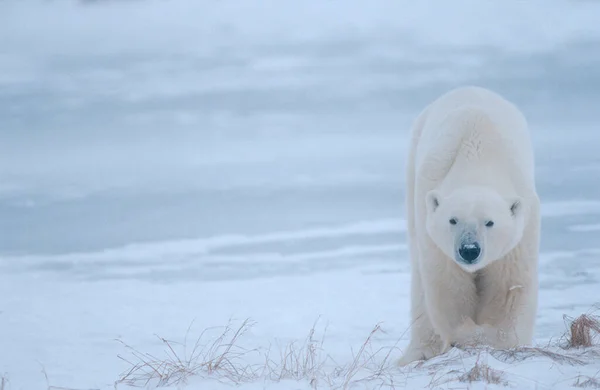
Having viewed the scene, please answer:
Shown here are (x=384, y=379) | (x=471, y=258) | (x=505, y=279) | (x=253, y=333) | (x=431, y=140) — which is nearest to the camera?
(x=384, y=379)

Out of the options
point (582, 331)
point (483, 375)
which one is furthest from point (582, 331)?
point (483, 375)

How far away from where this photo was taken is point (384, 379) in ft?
12.5

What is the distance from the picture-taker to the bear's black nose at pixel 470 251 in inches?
188

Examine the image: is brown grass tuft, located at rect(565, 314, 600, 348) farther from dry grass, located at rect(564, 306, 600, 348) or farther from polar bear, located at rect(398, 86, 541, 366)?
polar bear, located at rect(398, 86, 541, 366)

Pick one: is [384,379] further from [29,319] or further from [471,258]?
[29,319]

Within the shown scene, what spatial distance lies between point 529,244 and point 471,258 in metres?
0.66

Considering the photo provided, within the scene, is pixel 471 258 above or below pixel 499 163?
below

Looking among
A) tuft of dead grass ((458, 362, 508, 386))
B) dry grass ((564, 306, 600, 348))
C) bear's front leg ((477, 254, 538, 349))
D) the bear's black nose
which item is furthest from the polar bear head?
tuft of dead grass ((458, 362, 508, 386))

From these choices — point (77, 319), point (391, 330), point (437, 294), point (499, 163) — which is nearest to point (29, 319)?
point (77, 319)

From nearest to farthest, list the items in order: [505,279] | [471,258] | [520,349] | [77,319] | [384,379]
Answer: [384,379]
[520,349]
[471,258]
[505,279]
[77,319]

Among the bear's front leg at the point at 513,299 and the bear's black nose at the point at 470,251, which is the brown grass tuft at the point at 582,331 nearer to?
the bear's front leg at the point at 513,299

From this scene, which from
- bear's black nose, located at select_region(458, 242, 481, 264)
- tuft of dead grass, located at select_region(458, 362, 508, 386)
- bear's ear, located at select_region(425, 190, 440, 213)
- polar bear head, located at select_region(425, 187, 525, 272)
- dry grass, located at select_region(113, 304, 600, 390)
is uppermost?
bear's ear, located at select_region(425, 190, 440, 213)

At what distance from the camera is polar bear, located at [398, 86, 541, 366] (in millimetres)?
4922

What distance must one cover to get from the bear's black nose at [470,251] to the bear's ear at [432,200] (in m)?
0.38
